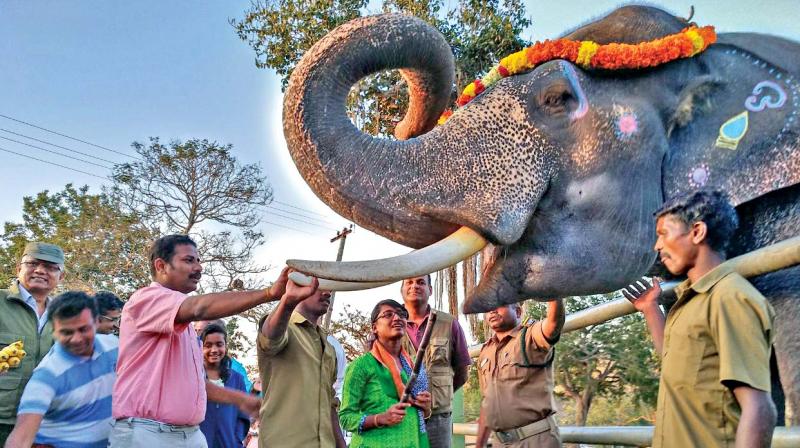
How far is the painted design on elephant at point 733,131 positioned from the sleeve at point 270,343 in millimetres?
1909

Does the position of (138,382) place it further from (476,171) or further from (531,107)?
(531,107)

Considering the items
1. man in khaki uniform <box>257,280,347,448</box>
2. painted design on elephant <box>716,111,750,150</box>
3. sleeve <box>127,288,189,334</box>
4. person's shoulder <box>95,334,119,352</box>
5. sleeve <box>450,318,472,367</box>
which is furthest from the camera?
sleeve <box>450,318,472,367</box>

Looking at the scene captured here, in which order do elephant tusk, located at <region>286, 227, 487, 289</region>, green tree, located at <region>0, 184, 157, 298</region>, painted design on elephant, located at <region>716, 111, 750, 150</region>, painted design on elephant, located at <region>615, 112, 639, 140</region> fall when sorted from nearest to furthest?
1. elephant tusk, located at <region>286, 227, 487, 289</region>
2. painted design on elephant, located at <region>716, 111, 750, 150</region>
3. painted design on elephant, located at <region>615, 112, 639, 140</region>
4. green tree, located at <region>0, 184, 157, 298</region>

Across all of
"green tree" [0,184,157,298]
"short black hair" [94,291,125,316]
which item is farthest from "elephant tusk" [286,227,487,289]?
"green tree" [0,184,157,298]

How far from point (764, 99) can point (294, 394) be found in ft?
7.57

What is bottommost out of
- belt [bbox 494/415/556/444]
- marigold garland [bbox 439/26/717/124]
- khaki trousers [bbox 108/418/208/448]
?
khaki trousers [bbox 108/418/208/448]

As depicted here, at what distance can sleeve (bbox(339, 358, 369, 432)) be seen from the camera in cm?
390

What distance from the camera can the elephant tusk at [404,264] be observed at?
2113mm

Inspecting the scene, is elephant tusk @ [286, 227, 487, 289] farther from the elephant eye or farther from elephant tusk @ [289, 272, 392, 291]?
the elephant eye

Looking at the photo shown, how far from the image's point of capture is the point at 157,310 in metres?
2.90

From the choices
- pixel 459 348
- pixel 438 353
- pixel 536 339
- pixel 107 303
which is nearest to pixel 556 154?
pixel 536 339

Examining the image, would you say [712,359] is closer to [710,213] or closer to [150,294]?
[710,213]

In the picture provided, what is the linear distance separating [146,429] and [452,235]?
1.33m

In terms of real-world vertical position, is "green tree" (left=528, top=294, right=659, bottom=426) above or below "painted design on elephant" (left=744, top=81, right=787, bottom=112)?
above
